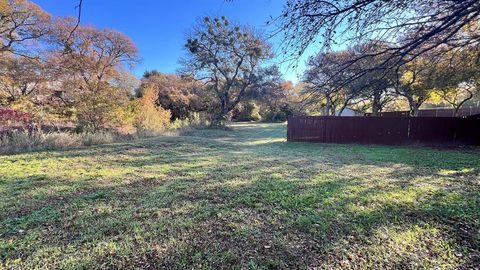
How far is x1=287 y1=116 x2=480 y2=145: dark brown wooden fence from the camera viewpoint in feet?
28.5

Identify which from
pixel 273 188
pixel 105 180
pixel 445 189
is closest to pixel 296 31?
pixel 273 188

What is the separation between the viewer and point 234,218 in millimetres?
2396

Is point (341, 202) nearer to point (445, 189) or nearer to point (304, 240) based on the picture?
point (304, 240)

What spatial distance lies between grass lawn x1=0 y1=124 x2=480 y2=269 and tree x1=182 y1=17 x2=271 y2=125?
41.1 ft

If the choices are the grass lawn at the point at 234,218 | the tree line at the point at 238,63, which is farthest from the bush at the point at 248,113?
the grass lawn at the point at 234,218

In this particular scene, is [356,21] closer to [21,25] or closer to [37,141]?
[37,141]

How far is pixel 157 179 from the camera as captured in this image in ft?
12.6

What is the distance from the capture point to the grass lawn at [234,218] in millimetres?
1739

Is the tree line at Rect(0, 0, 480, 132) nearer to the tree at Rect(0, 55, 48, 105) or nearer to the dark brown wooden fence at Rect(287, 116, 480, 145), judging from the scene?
the tree at Rect(0, 55, 48, 105)

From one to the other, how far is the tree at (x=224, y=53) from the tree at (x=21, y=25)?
25.9ft

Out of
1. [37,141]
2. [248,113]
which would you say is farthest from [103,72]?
[248,113]

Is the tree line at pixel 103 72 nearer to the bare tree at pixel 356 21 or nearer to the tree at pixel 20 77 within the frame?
the tree at pixel 20 77

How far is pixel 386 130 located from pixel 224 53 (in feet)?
38.2

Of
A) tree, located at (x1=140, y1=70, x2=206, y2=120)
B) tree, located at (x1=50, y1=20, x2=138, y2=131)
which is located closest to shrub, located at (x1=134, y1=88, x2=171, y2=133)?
tree, located at (x1=50, y1=20, x2=138, y2=131)
